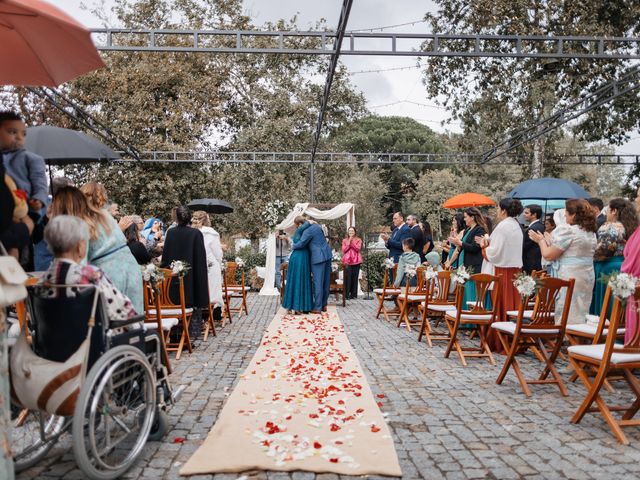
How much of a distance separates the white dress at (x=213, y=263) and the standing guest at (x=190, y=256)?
140 centimetres

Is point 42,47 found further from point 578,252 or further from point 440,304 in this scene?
point 440,304

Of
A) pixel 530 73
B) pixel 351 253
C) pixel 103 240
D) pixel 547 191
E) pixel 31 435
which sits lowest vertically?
pixel 351 253

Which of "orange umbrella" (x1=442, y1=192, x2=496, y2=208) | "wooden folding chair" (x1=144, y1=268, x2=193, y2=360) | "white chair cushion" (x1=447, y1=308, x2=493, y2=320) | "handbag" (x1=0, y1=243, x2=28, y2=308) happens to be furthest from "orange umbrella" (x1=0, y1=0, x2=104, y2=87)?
"orange umbrella" (x1=442, y1=192, x2=496, y2=208)

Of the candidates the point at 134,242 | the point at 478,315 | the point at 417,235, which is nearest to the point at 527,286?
the point at 478,315

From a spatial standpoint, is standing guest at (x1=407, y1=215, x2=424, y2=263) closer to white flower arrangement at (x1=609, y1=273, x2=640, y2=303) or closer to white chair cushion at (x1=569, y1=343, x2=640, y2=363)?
white chair cushion at (x1=569, y1=343, x2=640, y2=363)

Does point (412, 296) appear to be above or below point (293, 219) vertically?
below

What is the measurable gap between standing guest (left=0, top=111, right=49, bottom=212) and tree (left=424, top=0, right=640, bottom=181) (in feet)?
53.1

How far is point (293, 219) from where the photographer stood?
17312mm

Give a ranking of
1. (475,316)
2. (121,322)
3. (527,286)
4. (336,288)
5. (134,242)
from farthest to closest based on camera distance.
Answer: (336,288), (134,242), (475,316), (527,286), (121,322)

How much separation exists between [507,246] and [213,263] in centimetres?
472

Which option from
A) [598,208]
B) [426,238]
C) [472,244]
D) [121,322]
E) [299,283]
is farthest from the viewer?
[426,238]

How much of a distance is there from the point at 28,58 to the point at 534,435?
4545mm

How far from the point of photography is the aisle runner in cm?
385

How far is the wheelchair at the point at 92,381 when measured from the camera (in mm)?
3369
